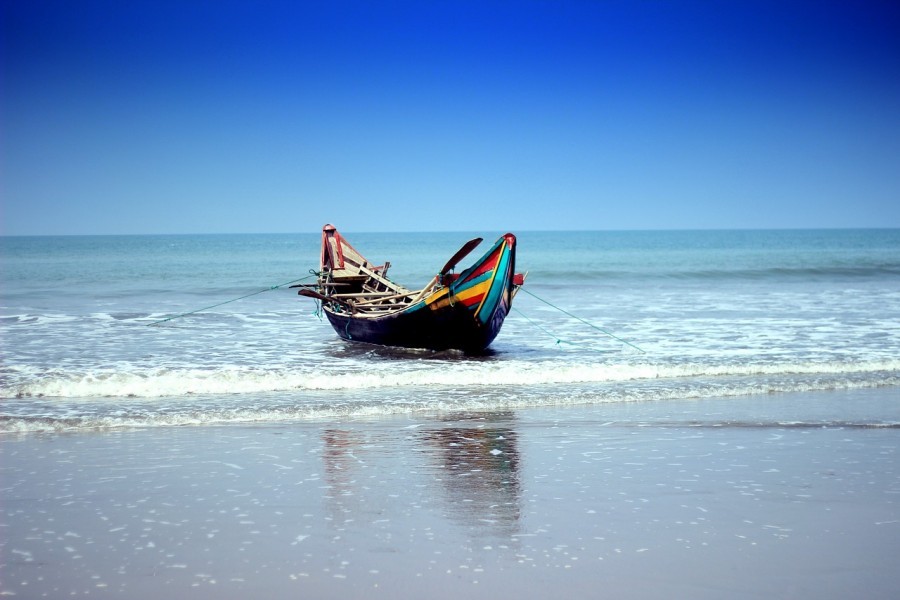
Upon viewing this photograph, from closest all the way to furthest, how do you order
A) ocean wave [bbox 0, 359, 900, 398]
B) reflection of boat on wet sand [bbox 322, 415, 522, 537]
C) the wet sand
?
the wet sand, reflection of boat on wet sand [bbox 322, 415, 522, 537], ocean wave [bbox 0, 359, 900, 398]

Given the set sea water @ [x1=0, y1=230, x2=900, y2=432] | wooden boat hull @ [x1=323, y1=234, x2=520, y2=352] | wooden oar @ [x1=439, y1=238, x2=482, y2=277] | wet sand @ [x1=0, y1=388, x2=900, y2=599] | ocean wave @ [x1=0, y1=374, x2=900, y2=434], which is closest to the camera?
wet sand @ [x1=0, y1=388, x2=900, y2=599]

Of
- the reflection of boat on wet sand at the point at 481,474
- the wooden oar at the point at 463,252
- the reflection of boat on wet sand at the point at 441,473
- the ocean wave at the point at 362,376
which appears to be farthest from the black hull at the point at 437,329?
the reflection of boat on wet sand at the point at 481,474

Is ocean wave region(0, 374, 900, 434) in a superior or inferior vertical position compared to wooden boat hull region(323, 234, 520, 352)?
inferior

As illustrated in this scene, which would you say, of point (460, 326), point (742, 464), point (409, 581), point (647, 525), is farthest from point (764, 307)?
point (409, 581)

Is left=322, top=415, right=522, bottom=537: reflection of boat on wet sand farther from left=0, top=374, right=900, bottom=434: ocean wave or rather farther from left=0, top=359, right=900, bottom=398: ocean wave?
left=0, top=359, right=900, bottom=398: ocean wave

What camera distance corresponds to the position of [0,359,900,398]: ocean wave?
10.6 metres

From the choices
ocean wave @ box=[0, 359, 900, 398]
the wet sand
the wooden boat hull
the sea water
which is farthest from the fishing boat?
the wet sand

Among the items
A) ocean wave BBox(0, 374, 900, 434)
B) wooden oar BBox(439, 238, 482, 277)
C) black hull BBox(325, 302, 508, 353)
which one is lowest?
ocean wave BBox(0, 374, 900, 434)

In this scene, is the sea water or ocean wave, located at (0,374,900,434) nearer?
ocean wave, located at (0,374,900,434)

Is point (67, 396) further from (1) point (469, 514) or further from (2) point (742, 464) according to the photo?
(2) point (742, 464)

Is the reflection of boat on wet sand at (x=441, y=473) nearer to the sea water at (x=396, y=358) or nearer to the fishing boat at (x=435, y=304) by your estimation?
the sea water at (x=396, y=358)

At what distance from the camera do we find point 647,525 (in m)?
5.27

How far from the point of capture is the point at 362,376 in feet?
37.4

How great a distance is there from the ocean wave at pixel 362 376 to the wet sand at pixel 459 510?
2461 millimetres
